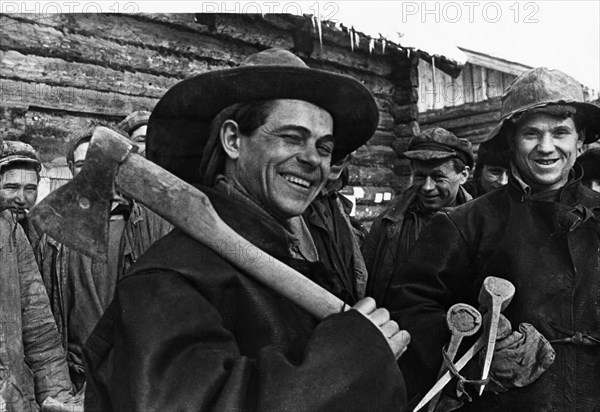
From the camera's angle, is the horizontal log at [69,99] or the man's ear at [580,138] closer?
the man's ear at [580,138]

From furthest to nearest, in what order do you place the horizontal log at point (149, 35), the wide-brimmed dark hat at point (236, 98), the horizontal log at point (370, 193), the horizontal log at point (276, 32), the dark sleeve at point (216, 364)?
the horizontal log at point (370, 193) → the horizontal log at point (276, 32) → the horizontal log at point (149, 35) → the wide-brimmed dark hat at point (236, 98) → the dark sleeve at point (216, 364)

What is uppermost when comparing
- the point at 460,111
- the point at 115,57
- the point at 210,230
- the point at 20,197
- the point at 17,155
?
the point at 210,230

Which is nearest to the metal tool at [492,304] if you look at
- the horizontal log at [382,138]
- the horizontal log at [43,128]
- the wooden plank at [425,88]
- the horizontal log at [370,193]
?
the horizontal log at [43,128]

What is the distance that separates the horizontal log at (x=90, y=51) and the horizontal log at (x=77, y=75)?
51 millimetres

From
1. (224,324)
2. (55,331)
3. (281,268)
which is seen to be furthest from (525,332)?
(55,331)

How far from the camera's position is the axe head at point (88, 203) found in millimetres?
1796

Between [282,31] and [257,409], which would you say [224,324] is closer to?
[257,409]

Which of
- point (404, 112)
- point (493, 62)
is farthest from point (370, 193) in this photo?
point (493, 62)

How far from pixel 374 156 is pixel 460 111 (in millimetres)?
1617

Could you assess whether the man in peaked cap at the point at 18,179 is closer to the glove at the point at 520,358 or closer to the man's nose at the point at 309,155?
the man's nose at the point at 309,155

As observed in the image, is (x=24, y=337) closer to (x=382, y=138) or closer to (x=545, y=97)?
(x=545, y=97)

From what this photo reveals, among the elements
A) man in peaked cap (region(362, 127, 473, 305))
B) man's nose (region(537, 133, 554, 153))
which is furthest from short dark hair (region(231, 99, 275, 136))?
man in peaked cap (region(362, 127, 473, 305))

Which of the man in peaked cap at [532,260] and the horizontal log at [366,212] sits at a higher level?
the man in peaked cap at [532,260]

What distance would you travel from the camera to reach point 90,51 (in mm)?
5613
